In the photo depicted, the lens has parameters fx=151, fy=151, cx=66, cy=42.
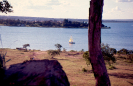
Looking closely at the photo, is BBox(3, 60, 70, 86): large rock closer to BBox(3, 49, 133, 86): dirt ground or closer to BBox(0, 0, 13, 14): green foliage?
BBox(3, 49, 133, 86): dirt ground

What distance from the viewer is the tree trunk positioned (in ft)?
15.7

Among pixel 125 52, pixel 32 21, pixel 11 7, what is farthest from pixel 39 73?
pixel 32 21

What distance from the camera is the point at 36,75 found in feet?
12.2

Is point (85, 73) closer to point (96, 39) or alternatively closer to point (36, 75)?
point (96, 39)

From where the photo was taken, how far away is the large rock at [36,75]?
3516 mm

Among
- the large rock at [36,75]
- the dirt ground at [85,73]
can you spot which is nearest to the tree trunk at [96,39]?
the large rock at [36,75]

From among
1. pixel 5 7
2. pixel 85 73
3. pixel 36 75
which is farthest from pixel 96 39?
pixel 85 73

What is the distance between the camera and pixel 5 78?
12.2 feet

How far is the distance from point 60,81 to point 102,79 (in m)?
1.83

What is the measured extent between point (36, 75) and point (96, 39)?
2243 millimetres

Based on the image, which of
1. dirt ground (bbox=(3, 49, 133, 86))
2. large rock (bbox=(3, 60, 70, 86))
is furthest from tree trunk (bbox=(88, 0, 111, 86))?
dirt ground (bbox=(3, 49, 133, 86))

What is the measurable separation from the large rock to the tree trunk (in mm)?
1358

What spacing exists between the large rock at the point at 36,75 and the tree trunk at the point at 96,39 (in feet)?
4.46

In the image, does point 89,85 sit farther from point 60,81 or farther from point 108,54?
point 108,54
